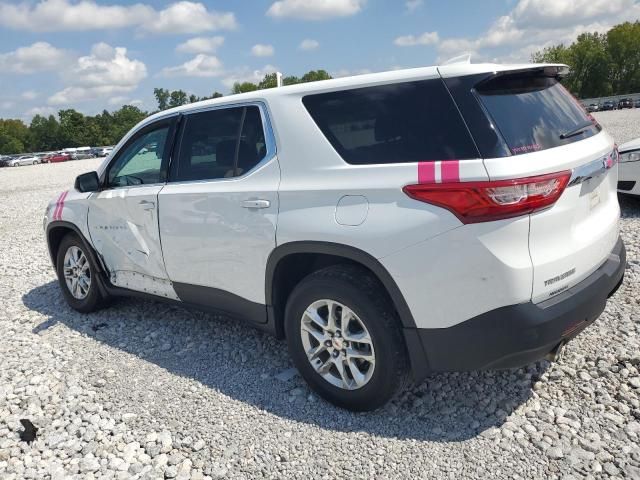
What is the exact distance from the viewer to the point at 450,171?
241 centimetres

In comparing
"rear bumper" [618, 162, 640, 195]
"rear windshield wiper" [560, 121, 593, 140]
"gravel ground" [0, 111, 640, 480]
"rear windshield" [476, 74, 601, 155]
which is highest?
"rear windshield" [476, 74, 601, 155]

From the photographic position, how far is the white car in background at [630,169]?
6.30m

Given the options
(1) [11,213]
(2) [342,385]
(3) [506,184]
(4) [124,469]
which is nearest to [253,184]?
(2) [342,385]

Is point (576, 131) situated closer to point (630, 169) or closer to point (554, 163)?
point (554, 163)

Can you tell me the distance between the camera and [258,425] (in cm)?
301

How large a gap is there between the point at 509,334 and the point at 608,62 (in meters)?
111

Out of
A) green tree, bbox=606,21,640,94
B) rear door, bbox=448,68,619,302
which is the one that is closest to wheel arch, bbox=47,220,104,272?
rear door, bbox=448,68,619,302

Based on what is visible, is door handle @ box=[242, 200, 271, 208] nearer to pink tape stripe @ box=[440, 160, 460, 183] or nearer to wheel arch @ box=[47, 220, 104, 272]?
pink tape stripe @ box=[440, 160, 460, 183]

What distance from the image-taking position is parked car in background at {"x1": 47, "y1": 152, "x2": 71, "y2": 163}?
60.5 meters

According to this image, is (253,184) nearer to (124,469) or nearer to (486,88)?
(486,88)

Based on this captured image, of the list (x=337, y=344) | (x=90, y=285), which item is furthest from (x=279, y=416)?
(x=90, y=285)

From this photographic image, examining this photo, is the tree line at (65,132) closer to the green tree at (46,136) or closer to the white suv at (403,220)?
the green tree at (46,136)

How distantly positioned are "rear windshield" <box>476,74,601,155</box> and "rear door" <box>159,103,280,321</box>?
126cm

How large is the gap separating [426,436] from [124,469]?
1.59 meters
